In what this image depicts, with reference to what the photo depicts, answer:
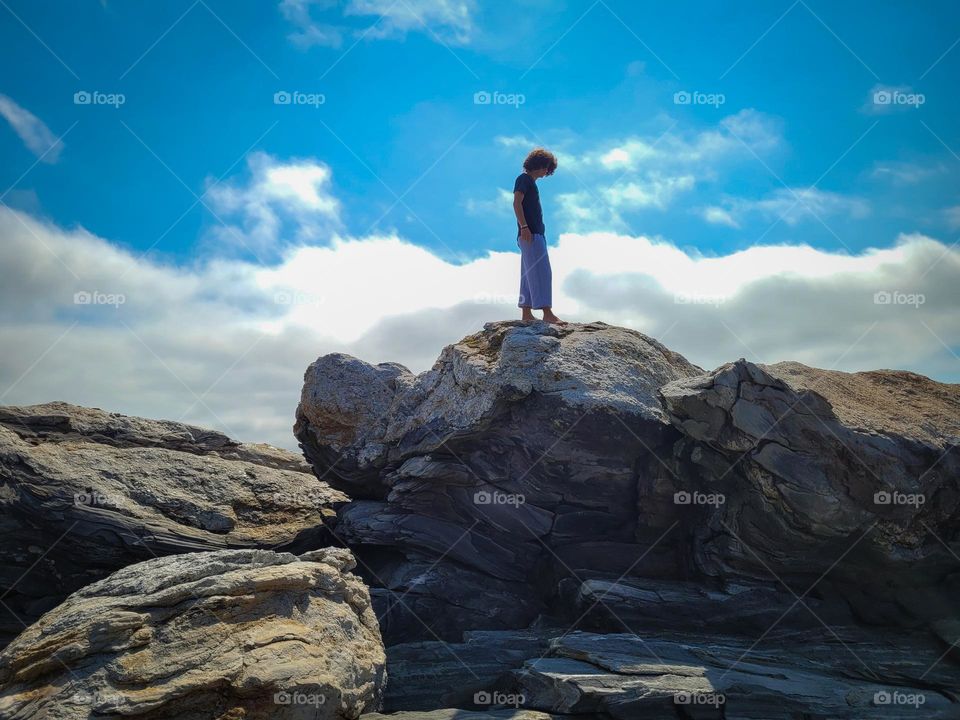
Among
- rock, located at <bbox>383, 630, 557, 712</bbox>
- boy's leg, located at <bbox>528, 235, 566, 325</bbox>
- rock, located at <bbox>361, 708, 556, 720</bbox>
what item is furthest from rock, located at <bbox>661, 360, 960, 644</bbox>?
rock, located at <bbox>361, 708, 556, 720</bbox>

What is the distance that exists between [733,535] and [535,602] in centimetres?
391

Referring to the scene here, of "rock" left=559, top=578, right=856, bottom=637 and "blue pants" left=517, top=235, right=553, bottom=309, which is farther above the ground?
"blue pants" left=517, top=235, right=553, bottom=309

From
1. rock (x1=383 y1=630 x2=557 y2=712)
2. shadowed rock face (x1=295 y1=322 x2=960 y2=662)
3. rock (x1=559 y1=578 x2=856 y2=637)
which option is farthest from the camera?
rock (x1=559 y1=578 x2=856 y2=637)

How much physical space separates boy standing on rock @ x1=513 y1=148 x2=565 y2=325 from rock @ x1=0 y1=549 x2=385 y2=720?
24.3 ft

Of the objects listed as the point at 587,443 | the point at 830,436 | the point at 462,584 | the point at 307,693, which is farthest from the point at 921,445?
the point at 307,693

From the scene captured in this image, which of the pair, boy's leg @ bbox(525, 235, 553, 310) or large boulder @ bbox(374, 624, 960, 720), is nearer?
large boulder @ bbox(374, 624, 960, 720)

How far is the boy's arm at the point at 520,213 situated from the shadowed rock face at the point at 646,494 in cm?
193

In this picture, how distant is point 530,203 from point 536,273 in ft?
4.86

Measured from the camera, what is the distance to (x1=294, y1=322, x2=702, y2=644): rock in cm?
1339

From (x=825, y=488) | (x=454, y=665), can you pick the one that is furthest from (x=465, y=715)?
(x=825, y=488)

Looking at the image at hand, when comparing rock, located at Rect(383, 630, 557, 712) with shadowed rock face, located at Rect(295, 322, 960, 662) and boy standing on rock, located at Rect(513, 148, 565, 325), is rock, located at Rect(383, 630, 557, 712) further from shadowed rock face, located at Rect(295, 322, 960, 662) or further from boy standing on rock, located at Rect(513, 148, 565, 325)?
boy standing on rock, located at Rect(513, 148, 565, 325)

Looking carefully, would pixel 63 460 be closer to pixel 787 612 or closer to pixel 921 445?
pixel 787 612

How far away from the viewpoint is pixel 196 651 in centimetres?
877

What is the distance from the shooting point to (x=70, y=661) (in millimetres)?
8484
